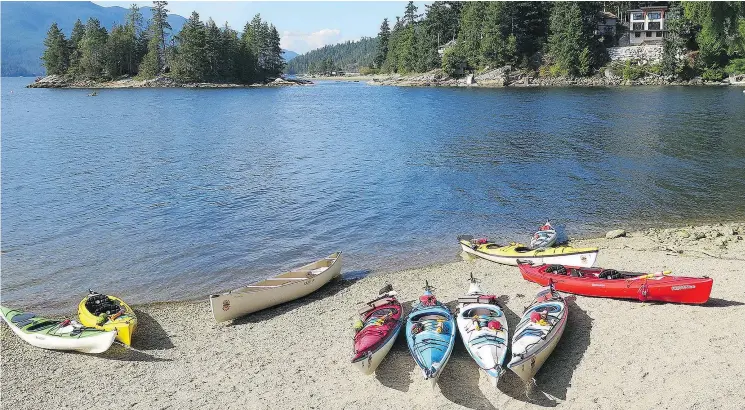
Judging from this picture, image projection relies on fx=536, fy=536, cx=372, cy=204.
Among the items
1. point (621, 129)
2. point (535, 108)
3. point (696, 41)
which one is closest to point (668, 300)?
point (621, 129)

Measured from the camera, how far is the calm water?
81.8ft

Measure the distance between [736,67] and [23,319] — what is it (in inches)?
4481

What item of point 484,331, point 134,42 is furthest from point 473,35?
point 484,331

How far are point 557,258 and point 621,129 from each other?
133ft

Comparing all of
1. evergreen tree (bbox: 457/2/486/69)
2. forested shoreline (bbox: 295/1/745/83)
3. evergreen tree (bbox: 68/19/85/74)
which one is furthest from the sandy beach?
evergreen tree (bbox: 68/19/85/74)

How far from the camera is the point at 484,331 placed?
15.2 meters

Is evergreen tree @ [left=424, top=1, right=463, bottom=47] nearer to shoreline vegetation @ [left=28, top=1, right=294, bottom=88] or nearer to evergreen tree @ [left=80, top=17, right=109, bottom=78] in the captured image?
shoreline vegetation @ [left=28, top=1, right=294, bottom=88]

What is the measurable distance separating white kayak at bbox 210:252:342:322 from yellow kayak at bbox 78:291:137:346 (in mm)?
2683

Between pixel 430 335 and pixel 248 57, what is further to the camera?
pixel 248 57

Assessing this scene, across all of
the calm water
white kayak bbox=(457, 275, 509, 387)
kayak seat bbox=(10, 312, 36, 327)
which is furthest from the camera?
the calm water

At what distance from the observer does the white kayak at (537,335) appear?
13733mm

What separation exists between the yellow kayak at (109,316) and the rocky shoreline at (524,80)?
113 meters

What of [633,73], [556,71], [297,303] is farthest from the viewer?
[556,71]

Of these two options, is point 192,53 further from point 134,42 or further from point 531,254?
point 531,254
